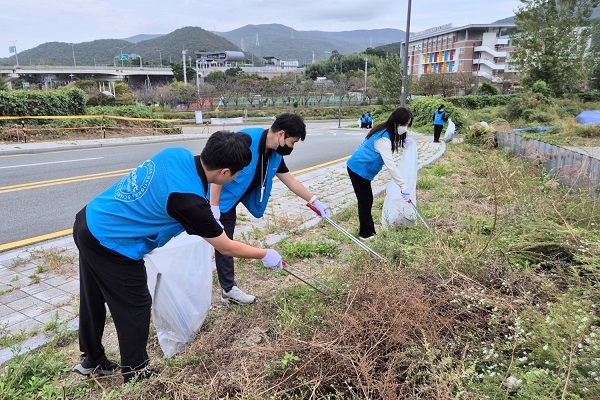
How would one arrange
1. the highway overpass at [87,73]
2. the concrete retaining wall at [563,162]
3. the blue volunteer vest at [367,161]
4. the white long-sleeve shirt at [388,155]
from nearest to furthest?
1. the white long-sleeve shirt at [388,155]
2. the blue volunteer vest at [367,161]
3. the concrete retaining wall at [563,162]
4. the highway overpass at [87,73]

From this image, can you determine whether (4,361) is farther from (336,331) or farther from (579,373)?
(579,373)

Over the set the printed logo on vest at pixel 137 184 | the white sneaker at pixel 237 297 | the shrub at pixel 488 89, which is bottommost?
the white sneaker at pixel 237 297

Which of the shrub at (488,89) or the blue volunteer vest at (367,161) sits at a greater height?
the shrub at (488,89)

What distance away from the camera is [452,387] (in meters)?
1.70

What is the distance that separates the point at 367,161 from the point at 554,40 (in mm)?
29146

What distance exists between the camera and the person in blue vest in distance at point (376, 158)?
3.94 metres

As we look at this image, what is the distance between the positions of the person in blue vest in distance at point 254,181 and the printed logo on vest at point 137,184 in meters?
0.76

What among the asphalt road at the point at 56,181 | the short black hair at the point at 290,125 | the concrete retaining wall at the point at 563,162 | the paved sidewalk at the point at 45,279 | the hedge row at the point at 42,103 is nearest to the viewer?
the short black hair at the point at 290,125

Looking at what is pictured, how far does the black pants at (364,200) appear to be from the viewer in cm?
434

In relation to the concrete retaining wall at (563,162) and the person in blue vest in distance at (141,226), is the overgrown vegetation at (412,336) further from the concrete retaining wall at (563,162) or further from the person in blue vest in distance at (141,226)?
the concrete retaining wall at (563,162)

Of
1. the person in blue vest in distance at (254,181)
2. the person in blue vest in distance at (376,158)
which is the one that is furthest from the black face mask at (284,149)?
the person in blue vest in distance at (376,158)

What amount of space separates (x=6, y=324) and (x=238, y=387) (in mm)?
1854

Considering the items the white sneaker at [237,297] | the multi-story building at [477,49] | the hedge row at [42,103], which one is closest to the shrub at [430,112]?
the hedge row at [42,103]

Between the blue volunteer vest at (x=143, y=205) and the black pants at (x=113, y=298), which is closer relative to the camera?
the blue volunteer vest at (x=143, y=205)
